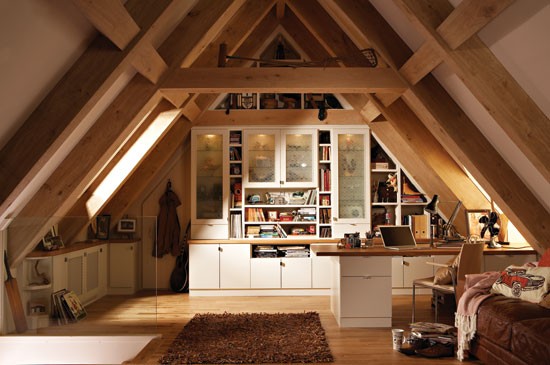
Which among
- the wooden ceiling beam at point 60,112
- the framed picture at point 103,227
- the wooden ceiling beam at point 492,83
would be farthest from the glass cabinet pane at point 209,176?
the wooden ceiling beam at point 492,83

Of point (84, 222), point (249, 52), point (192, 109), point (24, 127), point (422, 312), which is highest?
point (249, 52)

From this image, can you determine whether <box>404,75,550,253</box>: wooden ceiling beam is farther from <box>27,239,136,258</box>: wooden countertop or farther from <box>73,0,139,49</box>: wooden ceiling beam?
<box>27,239,136,258</box>: wooden countertop

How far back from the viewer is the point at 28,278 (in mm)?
4539

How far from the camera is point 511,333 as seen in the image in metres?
3.67

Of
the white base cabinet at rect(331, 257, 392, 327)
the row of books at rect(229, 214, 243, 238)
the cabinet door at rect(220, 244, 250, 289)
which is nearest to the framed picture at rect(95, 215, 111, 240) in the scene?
the white base cabinet at rect(331, 257, 392, 327)

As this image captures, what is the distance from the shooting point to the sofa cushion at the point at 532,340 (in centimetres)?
330

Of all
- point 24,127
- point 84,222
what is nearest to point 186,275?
point 84,222

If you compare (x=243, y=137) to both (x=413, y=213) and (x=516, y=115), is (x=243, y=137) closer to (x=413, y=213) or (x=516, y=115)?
(x=413, y=213)

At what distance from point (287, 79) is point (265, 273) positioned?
3.01 m

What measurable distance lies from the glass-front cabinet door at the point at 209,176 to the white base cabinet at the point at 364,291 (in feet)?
7.56

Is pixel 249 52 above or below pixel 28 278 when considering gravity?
above

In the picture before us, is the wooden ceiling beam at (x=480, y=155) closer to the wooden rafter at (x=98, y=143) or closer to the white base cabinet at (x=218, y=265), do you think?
the wooden rafter at (x=98, y=143)

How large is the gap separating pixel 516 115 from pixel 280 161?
3890mm

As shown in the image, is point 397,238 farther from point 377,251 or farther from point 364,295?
point 364,295
